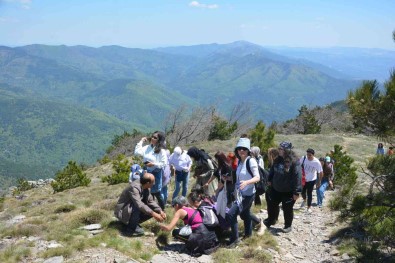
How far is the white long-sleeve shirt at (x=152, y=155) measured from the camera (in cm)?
863

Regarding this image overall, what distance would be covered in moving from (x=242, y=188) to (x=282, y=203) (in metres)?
1.91

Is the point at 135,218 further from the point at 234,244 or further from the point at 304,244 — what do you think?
the point at 304,244

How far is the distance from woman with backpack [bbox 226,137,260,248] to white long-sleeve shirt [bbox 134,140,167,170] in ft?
7.47

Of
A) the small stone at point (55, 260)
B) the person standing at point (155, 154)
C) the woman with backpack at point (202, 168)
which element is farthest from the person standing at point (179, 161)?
the small stone at point (55, 260)

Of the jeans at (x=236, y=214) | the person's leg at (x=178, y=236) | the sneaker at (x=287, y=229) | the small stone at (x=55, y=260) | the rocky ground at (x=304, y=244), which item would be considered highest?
the jeans at (x=236, y=214)

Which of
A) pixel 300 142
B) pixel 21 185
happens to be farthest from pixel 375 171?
pixel 21 185

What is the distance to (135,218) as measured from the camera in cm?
778

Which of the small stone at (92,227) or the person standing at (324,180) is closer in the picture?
the small stone at (92,227)

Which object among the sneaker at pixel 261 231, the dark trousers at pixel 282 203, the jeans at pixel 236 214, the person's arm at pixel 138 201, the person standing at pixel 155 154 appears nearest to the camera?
the jeans at pixel 236 214

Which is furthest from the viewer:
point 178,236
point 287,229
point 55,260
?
point 287,229

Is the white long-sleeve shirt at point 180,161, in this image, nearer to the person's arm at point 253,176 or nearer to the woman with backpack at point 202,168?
the woman with backpack at point 202,168

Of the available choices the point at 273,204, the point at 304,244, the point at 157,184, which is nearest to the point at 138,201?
the point at 157,184

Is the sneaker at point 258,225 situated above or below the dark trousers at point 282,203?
below

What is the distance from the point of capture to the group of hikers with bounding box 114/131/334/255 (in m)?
7.08
